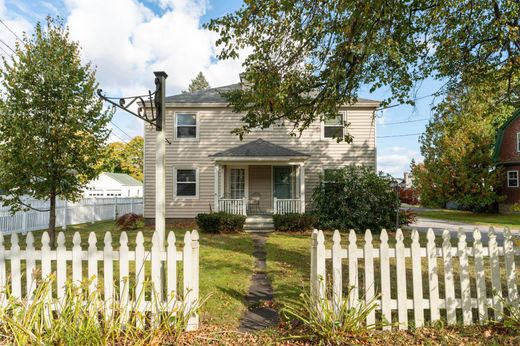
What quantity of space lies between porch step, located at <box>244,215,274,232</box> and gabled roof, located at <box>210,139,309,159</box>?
2574 millimetres

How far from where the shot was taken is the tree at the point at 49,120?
703cm

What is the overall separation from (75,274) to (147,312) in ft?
2.96

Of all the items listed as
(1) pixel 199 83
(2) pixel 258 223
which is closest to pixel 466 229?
(2) pixel 258 223

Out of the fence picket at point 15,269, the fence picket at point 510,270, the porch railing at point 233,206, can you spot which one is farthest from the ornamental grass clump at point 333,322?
the porch railing at point 233,206

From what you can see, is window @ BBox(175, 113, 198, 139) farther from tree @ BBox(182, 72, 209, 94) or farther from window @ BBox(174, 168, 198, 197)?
tree @ BBox(182, 72, 209, 94)

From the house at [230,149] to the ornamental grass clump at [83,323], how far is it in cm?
1052

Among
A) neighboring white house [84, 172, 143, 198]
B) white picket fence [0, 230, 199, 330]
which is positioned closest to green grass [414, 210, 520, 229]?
white picket fence [0, 230, 199, 330]

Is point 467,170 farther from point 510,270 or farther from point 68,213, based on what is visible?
point 68,213

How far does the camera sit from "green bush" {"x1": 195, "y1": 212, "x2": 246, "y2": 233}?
37.4 feet

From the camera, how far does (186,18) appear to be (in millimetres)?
7266

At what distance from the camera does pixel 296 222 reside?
1150 cm

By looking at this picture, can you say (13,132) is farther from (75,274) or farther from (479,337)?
(479,337)

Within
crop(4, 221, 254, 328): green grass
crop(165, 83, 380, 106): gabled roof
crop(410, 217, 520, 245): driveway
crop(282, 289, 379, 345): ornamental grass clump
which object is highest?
crop(165, 83, 380, 106): gabled roof

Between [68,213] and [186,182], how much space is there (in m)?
5.52
